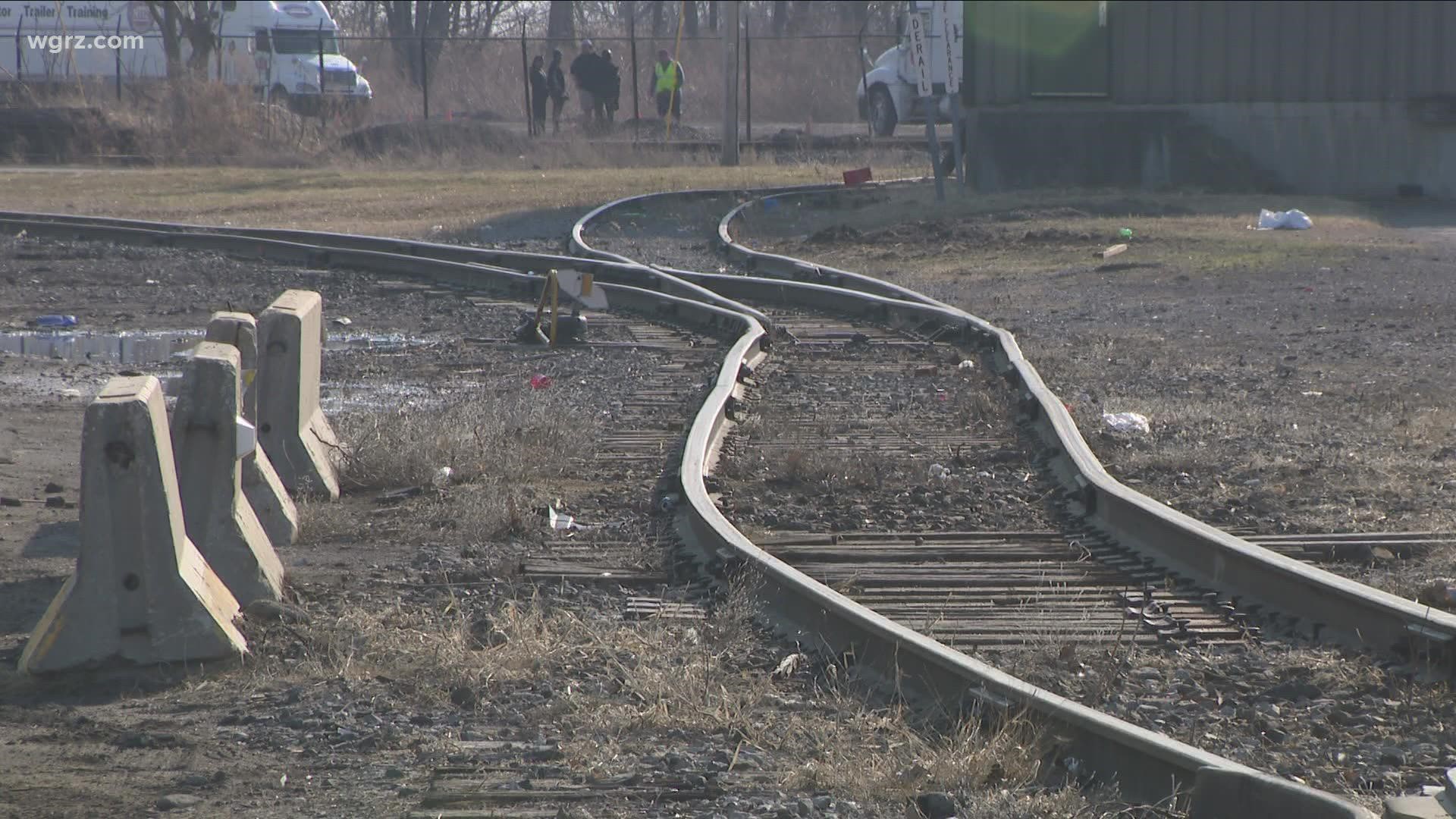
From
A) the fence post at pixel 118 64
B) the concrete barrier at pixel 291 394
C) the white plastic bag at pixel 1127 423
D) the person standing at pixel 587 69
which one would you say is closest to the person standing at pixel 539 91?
the person standing at pixel 587 69

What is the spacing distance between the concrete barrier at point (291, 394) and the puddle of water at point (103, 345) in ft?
15.9

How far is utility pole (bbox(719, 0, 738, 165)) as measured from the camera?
97.7 feet

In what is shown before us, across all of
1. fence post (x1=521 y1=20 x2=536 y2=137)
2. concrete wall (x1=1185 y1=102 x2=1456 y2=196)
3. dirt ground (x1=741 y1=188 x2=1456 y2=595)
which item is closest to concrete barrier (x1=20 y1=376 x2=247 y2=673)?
dirt ground (x1=741 y1=188 x2=1456 y2=595)

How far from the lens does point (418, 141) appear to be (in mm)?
35500

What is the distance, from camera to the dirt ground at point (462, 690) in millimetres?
4020

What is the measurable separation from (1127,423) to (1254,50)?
17.5 m

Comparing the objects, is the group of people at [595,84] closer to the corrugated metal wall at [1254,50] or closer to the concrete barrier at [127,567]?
the corrugated metal wall at [1254,50]

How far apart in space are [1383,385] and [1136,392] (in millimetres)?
1542

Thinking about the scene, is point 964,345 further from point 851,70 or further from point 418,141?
point 851,70

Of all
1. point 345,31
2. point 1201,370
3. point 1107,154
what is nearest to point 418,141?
point 1107,154

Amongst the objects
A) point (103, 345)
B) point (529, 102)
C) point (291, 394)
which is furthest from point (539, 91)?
point (291, 394)

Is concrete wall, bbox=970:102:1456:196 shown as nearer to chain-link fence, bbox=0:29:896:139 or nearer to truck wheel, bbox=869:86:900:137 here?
chain-link fence, bbox=0:29:896:139

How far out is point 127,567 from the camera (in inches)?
194

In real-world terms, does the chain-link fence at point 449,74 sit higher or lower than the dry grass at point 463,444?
higher
